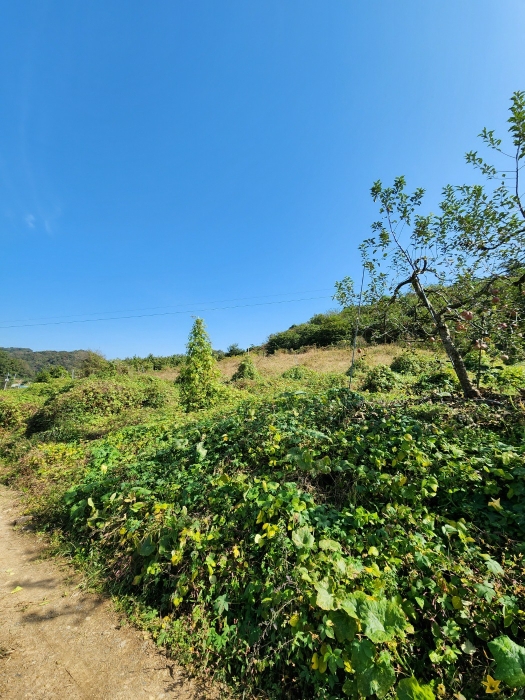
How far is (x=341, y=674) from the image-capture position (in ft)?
6.40

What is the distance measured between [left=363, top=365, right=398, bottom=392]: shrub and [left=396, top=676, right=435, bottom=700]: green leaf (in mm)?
9294

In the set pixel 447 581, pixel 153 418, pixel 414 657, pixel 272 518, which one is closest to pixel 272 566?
pixel 272 518

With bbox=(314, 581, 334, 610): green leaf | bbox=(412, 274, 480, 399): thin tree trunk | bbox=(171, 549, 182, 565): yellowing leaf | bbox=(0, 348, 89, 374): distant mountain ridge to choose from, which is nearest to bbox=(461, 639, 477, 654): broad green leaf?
bbox=(314, 581, 334, 610): green leaf

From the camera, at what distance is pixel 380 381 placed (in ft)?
34.5

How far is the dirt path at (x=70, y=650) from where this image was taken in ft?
6.77

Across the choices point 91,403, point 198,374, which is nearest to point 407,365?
point 198,374

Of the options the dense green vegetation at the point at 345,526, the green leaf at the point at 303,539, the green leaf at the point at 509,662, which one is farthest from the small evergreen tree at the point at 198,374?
the green leaf at the point at 509,662

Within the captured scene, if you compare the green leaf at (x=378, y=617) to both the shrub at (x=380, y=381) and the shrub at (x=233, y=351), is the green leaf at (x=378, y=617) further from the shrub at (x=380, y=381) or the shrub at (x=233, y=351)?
the shrub at (x=233, y=351)

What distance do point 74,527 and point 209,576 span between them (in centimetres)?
245

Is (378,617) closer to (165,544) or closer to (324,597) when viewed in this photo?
(324,597)

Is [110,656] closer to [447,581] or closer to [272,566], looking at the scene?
[272,566]

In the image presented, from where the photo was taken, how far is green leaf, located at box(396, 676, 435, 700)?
1470 mm

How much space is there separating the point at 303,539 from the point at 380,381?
9134 mm

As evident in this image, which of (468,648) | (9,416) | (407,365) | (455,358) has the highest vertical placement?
(407,365)
